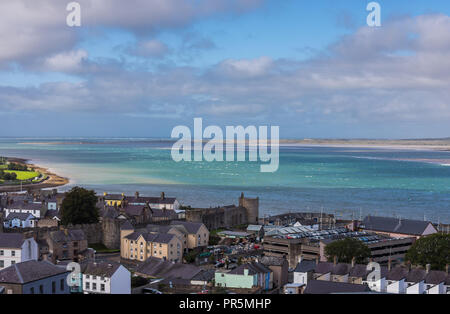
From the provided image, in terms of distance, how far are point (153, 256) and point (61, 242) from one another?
5369 mm

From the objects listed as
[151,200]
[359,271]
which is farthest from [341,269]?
[151,200]

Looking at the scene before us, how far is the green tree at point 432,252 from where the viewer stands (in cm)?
2548

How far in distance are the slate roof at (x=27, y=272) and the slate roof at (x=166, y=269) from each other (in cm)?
682

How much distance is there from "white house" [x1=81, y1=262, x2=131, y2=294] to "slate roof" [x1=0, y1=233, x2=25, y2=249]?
Result: 4.90 m

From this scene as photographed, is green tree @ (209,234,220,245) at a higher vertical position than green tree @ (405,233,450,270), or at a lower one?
lower

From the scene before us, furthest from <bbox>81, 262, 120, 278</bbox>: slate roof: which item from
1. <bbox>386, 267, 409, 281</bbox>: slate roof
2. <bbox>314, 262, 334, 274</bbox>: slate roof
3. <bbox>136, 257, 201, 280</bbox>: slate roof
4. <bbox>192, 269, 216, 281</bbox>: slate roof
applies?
<bbox>386, 267, 409, 281</bbox>: slate roof

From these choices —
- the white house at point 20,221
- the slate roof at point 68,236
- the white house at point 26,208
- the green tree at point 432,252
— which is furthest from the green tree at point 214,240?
the white house at point 26,208

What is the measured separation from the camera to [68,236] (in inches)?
1183

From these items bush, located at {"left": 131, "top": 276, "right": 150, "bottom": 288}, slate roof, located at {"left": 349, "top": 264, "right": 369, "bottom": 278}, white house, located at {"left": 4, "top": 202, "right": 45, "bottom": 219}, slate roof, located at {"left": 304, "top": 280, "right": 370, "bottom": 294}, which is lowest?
bush, located at {"left": 131, "top": 276, "right": 150, "bottom": 288}

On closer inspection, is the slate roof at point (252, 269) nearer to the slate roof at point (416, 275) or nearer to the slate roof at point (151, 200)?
the slate roof at point (416, 275)

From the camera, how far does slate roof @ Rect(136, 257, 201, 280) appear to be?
25.3 metres

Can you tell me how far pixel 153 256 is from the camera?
30.4 m

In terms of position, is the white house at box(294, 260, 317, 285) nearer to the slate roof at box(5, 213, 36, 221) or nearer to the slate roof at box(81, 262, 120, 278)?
the slate roof at box(81, 262, 120, 278)
